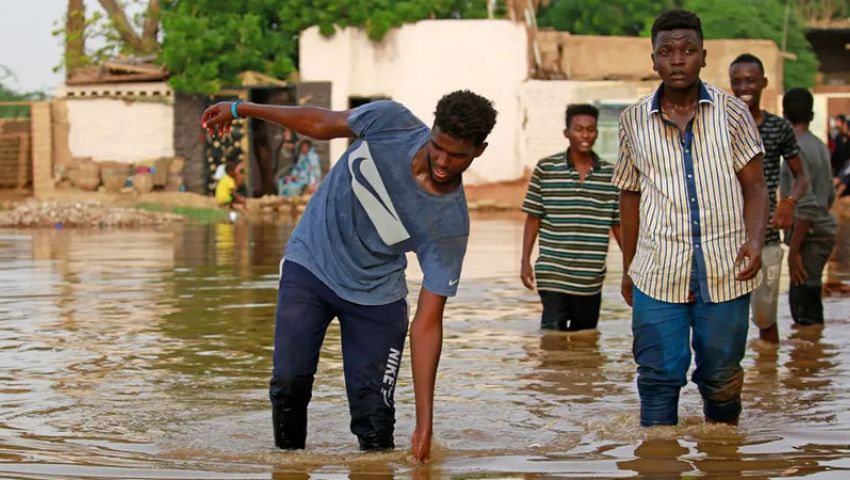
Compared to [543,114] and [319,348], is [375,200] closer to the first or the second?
[319,348]

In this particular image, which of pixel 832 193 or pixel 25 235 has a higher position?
pixel 832 193

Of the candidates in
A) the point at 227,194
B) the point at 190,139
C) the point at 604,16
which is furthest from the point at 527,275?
the point at 604,16

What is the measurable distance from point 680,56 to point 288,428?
2192 mm

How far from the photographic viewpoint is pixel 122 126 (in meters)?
34.4

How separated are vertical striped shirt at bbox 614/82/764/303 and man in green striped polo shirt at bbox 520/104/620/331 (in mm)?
3906

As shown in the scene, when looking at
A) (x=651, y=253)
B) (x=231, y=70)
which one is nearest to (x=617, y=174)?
(x=651, y=253)

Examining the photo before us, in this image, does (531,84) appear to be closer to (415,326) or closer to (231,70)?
(231,70)

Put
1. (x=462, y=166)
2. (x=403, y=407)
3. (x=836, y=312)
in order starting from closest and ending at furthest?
1. (x=462, y=166)
2. (x=403, y=407)
3. (x=836, y=312)

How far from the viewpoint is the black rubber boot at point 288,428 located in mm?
6180

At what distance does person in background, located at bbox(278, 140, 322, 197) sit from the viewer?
3309 cm

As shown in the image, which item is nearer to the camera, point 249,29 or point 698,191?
point 698,191

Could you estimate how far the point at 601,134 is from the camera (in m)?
31.3

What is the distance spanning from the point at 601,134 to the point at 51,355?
74.9 feet

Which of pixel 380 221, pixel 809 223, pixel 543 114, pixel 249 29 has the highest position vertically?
pixel 249 29
